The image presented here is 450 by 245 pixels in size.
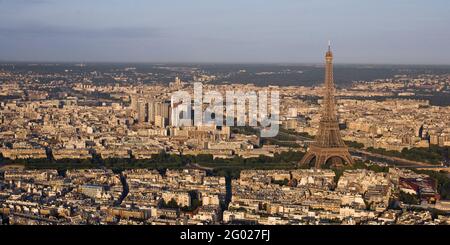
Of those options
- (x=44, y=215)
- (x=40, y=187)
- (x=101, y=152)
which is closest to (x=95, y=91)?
(x=101, y=152)

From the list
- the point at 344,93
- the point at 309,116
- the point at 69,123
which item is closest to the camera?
the point at 69,123

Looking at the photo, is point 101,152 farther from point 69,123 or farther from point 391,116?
point 391,116

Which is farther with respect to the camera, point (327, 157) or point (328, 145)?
point (328, 145)

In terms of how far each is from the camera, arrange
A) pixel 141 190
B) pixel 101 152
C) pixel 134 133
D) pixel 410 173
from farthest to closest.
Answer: pixel 134 133, pixel 101 152, pixel 410 173, pixel 141 190
